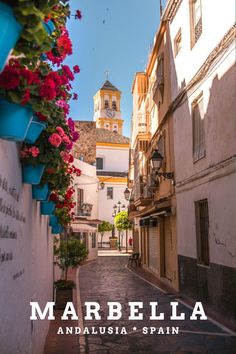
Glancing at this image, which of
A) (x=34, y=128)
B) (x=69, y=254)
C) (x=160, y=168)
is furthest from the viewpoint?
(x=160, y=168)

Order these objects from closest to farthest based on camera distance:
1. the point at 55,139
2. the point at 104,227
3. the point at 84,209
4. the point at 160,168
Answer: the point at 55,139
the point at 160,168
the point at 84,209
the point at 104,227

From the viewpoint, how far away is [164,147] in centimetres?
1755

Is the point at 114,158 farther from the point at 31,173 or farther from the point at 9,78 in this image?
the point at 9,78

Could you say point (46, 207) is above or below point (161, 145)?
below

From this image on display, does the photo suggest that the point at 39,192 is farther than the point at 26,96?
Yes

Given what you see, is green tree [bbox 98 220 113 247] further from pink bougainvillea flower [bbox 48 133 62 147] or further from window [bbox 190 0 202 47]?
pink bougainvillea flower [bbox 48 133 62 147]

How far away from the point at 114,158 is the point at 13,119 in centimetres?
5698

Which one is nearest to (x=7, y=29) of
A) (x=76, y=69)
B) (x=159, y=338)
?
(x=76, y=69)

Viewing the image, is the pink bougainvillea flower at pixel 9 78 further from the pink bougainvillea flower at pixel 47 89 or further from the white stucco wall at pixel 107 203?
the white stucco wall at pixel 107 203

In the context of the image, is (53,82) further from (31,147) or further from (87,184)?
(87,184)

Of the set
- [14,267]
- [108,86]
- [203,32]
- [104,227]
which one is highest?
[108,86]

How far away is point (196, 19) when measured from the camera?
12977 mm

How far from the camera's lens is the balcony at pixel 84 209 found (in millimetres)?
34656

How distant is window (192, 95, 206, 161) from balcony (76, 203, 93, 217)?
22.6m
